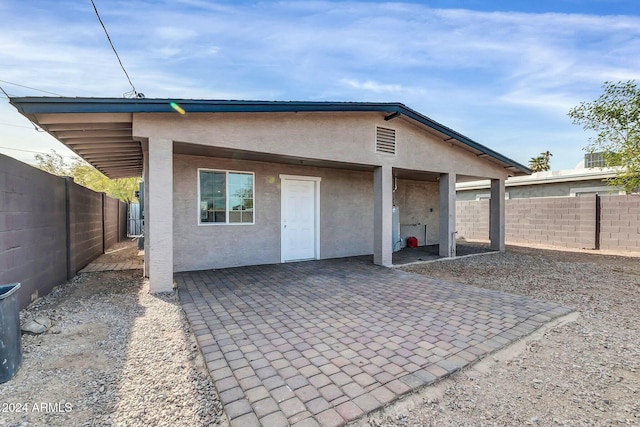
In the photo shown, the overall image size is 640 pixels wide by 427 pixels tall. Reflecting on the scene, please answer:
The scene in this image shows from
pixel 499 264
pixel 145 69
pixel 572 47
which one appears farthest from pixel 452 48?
pixel 145 69

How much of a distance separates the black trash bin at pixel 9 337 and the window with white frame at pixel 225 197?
4288 millimetres

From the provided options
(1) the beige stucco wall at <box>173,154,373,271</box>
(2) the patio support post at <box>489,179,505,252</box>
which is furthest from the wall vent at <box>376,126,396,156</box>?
(2) the patio support post at <box>489,179,505,252</box>

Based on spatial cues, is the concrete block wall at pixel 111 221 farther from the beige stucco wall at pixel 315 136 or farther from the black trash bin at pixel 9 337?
the black trash bin at pixel 9 337

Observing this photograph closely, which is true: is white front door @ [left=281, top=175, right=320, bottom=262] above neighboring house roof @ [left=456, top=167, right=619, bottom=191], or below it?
below

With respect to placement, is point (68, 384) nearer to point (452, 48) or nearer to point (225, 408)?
point (225, 408)

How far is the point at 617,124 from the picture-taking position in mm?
8719

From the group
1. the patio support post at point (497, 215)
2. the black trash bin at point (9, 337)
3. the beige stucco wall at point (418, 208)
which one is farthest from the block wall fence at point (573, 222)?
the black trash bin at point (9, 337)

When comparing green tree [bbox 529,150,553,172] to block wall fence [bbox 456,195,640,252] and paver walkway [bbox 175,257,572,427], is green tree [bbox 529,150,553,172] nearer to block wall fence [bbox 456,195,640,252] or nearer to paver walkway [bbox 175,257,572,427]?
block wall fence [bbox 456,195,640,252]

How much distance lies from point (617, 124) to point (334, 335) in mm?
10949

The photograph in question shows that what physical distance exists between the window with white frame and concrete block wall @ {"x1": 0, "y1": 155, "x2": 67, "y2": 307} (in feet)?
8.49

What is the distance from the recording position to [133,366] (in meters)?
2.80

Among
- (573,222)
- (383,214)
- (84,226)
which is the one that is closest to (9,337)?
(84,226)

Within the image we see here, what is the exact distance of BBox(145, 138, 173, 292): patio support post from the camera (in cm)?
508

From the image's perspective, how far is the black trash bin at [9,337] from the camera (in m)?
2.51
